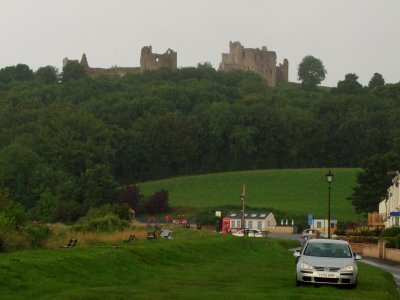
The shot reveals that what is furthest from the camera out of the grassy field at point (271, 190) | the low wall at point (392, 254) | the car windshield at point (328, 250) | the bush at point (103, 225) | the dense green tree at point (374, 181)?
the grassy field at point (271, 190)

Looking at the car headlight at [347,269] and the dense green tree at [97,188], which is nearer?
the car headlight at [347,269]

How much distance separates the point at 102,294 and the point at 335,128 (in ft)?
450

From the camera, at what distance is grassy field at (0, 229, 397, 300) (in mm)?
20719

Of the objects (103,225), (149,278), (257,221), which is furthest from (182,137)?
(149,278)

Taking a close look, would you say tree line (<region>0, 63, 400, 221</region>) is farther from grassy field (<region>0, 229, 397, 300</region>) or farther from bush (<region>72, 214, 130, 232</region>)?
grassy field (<region>0, 229, 397, 300</region>)

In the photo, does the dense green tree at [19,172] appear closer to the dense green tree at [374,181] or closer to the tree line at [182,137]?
the tree line at [182,137]

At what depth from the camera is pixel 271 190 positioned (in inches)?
5039

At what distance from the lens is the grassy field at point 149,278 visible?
20719 millimetres

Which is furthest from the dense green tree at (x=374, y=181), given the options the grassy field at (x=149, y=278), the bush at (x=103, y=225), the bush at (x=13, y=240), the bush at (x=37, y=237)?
the bush at (x=13, y=240)

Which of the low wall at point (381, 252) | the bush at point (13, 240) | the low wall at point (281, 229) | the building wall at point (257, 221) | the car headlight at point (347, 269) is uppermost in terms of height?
the building wall at point (257, 221)

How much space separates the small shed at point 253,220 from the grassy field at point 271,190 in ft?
16.3

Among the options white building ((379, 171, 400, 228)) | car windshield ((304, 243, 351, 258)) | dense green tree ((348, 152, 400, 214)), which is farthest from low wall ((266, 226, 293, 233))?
car windshield ((304, 243, 351, 258))

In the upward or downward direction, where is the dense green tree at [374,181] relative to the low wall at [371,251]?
upward

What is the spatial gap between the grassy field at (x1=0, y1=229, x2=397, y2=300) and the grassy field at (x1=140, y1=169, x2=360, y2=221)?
237ft
